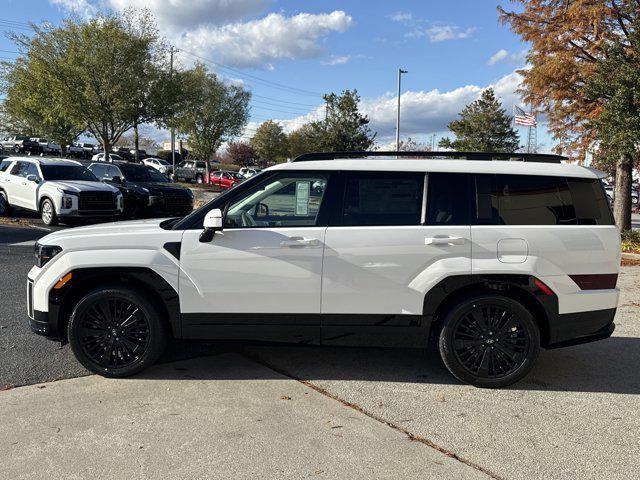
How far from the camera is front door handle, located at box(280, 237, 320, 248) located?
3.97 m

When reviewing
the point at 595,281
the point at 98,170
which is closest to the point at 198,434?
the point at 595,281

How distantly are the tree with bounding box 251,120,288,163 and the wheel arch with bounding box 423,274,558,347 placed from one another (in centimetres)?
6564

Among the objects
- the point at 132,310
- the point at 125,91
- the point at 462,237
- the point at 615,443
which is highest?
the point at 125,91

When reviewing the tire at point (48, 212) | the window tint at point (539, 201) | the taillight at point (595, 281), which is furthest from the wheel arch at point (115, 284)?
the tire at point (48, 212)

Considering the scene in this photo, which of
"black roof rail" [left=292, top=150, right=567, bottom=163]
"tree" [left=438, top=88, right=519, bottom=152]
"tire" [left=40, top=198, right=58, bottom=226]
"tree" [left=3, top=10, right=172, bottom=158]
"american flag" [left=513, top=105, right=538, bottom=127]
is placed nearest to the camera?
"black roof rail" [left=292, top=150, right=567, bottom=163]

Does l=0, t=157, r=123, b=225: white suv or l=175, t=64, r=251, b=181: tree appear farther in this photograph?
l=175, t=64, r=251, b=181: tree

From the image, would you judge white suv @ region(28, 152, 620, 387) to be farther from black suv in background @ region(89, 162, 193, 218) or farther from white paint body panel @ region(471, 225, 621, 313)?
black suv in background @ region(89, 162, 193, 218)

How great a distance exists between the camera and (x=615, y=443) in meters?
3.24

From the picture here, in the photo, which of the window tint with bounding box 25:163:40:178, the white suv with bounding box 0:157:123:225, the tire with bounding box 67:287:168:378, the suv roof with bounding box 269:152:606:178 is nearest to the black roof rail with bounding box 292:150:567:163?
the suv roof with bounding box 269:152:606:178

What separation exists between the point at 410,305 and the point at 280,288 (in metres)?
1.02

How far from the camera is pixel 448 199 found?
13.3 ft

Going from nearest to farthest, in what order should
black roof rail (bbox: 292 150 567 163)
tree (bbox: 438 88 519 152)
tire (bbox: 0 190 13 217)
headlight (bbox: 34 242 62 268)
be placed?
headlight (bbox: 34 242 62 268) < black roof rail (bbox: 292 150 567 163) < tire (bbox: 0 190 13 217) < tree (bbox: 438 88 519 152)

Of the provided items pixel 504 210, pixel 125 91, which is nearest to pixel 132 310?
pixel 504 210

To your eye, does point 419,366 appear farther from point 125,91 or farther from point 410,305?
point 125,91
